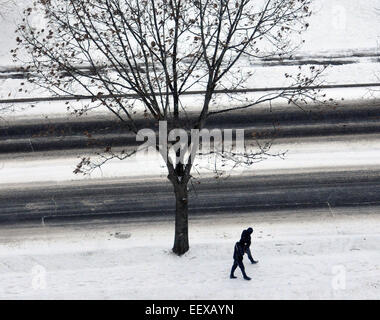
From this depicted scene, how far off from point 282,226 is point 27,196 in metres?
8.25

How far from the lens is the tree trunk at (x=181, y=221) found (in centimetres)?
1199

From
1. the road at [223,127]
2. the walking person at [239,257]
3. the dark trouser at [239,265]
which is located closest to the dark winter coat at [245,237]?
the walking person at [239,257]

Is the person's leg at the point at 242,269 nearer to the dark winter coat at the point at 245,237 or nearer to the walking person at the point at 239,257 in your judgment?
the walking person at the point at 239,257

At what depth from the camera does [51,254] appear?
12773 millimetres

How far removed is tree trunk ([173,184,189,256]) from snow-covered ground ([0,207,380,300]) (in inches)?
12.3

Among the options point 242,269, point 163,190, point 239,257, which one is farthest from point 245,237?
point 163,190

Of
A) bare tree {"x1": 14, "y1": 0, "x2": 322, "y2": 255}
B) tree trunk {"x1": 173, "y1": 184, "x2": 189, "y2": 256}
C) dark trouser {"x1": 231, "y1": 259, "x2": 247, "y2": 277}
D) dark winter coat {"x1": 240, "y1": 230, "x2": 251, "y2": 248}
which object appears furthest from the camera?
tree trunk {"x1": 173, "y1": 184, "x2": 189, "y2": 256}

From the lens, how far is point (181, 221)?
482 inches

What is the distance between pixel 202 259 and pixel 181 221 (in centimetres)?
121

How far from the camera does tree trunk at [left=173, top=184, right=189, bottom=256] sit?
1199 centimetres

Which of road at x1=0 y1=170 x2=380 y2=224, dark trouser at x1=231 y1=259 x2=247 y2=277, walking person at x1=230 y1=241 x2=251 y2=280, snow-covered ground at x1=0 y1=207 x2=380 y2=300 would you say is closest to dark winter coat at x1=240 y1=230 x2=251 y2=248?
walking person at x1=230 y1=241 x2=251 y2=280

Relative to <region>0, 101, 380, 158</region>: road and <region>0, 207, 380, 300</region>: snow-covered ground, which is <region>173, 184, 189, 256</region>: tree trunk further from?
<region>0, 101, 380, 158</region>: road

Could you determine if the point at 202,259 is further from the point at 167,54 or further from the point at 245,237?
the point at 167,54

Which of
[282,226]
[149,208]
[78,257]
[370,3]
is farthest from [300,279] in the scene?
[370,3]
